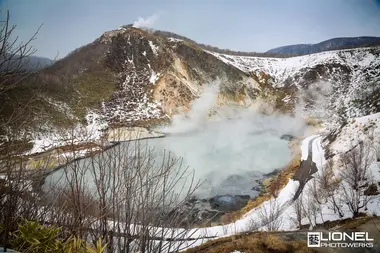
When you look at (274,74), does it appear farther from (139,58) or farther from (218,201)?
(218,201)

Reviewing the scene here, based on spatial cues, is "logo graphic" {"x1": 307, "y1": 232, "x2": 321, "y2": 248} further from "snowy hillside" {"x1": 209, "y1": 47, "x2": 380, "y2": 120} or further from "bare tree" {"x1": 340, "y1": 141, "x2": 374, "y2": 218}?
"snowy hillside" {"x1": 209, "y1": 47, "x2": 380, "y2": 120}

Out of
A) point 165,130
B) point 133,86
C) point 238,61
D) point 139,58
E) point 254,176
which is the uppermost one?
point 238,61

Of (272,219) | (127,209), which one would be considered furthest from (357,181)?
(127,209)

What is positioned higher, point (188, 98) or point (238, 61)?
point (238, 61)

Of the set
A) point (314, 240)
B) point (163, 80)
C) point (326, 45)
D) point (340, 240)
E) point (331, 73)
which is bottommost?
point (314, 240)

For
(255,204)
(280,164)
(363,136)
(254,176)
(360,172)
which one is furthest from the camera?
(280,164)

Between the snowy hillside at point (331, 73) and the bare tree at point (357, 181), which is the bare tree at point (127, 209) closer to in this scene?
the bare tree at point (357, 181)

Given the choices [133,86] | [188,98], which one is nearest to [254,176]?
[188,98]

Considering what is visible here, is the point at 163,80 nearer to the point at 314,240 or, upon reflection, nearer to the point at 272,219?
the point at 272,219

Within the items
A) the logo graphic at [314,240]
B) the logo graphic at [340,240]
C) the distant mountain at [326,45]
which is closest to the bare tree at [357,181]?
the logo graphic at [340,240]
